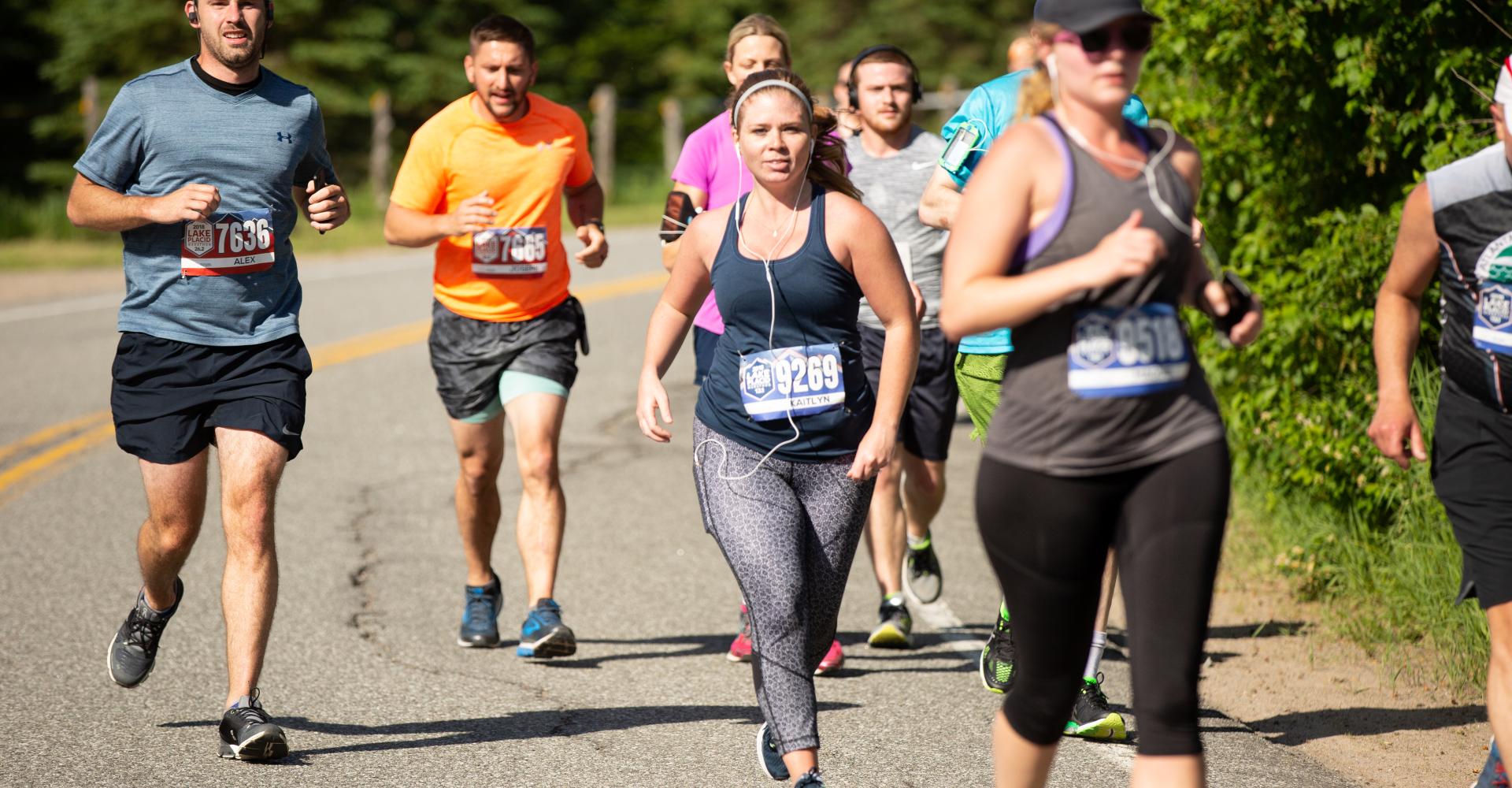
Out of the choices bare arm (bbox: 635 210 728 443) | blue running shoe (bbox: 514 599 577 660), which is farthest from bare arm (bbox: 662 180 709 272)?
bare arm (bbox: 635 210 728 443)

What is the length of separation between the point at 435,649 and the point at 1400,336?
376 cm

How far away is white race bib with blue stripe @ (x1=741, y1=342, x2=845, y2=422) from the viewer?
4410 mm

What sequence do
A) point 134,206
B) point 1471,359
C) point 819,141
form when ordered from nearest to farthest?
point 1471,359 < point 819,141 < point 134,206

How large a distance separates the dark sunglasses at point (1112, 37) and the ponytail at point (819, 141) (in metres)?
1.23

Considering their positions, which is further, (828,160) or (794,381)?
(828,160)

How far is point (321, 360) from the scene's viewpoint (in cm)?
1281

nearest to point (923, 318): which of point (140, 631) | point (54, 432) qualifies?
point (140, 631)

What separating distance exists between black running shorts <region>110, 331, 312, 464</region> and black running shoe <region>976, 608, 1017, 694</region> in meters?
2.36

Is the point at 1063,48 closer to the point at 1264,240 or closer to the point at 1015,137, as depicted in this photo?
the point at 1015,137

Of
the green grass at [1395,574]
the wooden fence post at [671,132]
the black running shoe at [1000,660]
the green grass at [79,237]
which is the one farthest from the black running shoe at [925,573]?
the wooden fence post at [671,132]

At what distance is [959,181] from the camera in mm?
5355

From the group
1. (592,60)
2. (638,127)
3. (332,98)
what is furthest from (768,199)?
(592,60)

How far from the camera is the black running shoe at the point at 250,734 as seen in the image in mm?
4852

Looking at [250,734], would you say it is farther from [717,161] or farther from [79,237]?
[79,237]
